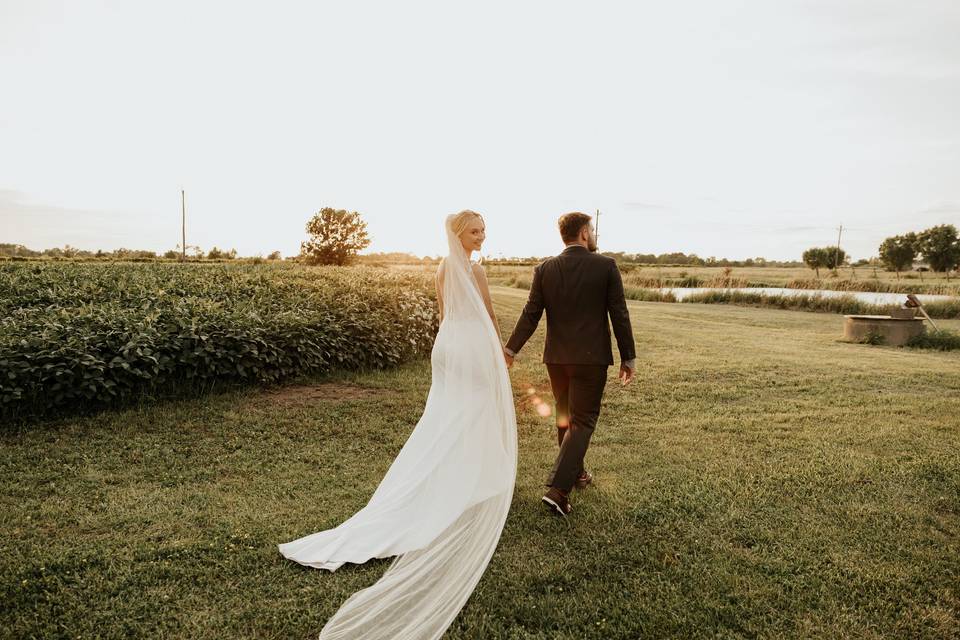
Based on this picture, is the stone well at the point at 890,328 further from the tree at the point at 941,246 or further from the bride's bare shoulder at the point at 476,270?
the tree at the point at 941,246

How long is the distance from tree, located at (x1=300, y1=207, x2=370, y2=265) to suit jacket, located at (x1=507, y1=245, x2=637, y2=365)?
132 feet

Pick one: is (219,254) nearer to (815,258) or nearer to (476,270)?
(476,270)

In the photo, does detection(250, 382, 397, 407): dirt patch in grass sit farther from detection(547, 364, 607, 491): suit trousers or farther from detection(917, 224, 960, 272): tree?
detection(917, 224, 960, 272): tree

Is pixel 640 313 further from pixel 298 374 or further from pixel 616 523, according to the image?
pixel 616 523

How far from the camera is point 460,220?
4258 millimetres

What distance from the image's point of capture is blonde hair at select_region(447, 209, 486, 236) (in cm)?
426

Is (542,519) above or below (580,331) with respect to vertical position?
below

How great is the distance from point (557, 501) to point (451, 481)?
3.48 ft

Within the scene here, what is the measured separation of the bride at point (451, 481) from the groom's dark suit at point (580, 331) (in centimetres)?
60

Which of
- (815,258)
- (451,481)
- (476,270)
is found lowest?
(451,481)

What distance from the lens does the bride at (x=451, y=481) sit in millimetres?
3414

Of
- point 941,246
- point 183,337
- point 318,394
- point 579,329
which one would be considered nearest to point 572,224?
point 579,329

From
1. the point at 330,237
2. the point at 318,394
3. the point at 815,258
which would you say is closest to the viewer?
the point at 318,394

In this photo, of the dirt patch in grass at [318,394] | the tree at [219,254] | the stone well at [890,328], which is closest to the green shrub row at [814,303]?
the stone well at [890,328]
